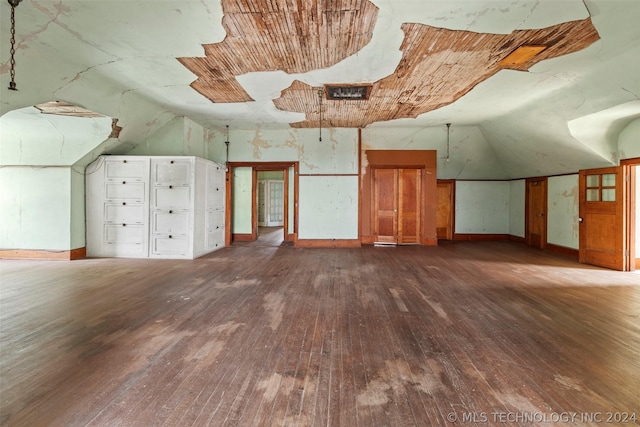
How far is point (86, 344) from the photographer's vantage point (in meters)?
2.40

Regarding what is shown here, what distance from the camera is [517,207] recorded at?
817 centimetres

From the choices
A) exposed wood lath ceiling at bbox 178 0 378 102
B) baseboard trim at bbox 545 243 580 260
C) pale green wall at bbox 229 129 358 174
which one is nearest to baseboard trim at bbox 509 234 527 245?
baseboard trim at bbox 545 243 580 260

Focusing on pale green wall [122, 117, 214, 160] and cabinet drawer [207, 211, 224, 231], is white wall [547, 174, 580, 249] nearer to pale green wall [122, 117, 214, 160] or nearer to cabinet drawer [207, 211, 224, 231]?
cabinet drawer [207, 211, 224, 231]

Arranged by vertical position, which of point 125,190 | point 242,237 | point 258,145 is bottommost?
point 242,237

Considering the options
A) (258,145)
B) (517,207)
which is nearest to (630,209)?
(517,207)

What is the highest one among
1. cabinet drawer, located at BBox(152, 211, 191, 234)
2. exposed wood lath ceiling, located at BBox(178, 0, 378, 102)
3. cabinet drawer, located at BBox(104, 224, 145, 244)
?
exposed wood lath ceiling, located at BBox(178, 0, 378, 102)

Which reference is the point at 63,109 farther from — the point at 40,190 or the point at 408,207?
the point at 408,207

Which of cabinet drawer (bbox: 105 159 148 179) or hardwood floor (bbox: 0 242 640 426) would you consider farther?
cabinet drawer (bbox: 105 159 148 179)

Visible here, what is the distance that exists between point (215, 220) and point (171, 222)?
1.13 metres

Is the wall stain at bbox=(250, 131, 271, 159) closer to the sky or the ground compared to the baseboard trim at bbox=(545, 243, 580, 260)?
closer to the sky

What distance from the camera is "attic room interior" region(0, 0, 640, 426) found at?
6.22 feet

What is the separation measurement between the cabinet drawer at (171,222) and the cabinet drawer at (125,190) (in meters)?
0.51

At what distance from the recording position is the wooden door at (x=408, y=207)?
25.6ft

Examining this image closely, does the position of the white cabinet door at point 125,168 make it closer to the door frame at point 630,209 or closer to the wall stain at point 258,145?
the wall stain at point 258,145
